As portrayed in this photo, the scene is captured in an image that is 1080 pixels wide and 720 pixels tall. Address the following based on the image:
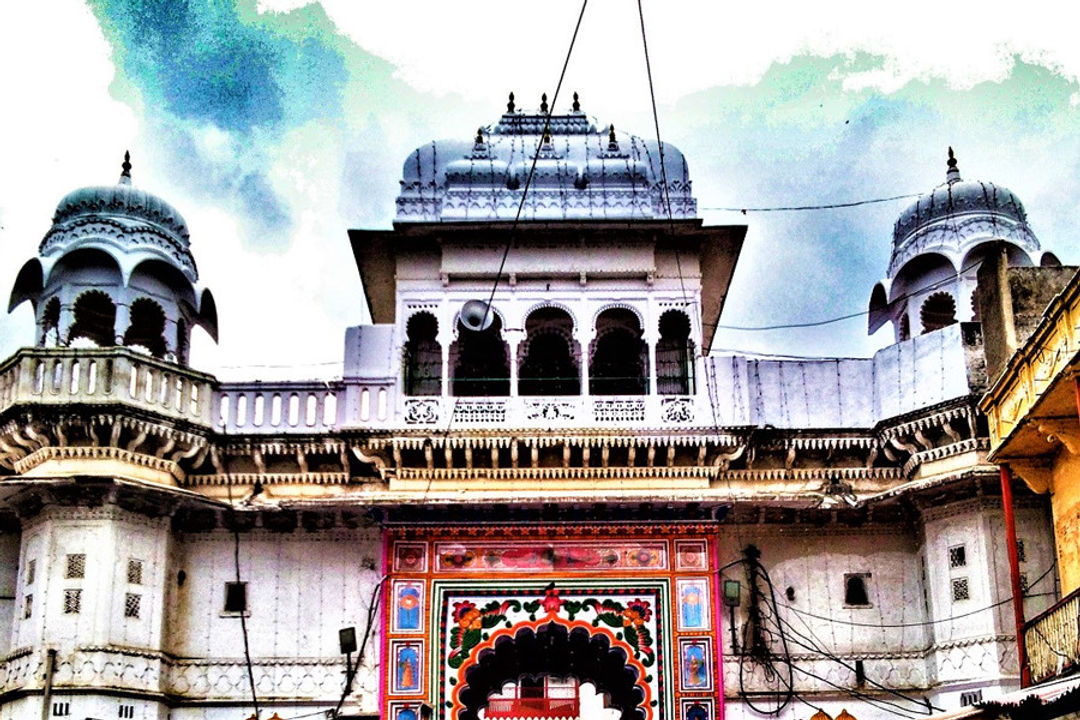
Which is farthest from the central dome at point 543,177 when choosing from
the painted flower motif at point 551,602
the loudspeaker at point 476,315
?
the painted flower motif at point 551,602

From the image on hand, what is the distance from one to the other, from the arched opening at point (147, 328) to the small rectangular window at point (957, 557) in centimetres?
775

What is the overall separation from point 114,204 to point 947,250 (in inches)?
326

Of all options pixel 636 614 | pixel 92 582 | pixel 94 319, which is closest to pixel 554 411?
pixel 636 614

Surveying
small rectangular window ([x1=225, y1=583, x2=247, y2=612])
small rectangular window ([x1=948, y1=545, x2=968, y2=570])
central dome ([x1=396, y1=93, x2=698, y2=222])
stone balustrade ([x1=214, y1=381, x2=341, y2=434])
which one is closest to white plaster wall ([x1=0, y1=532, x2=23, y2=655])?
small rectangular window ([x1=225, y1=583, x2=247, y2=612])

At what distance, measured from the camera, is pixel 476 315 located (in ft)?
47.0

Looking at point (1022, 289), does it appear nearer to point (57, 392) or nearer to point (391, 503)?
point (391, 503)

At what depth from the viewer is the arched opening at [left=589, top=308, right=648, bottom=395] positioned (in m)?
14.8

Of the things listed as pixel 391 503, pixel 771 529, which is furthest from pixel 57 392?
pixel 771 529

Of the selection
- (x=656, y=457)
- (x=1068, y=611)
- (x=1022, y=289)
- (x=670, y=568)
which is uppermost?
(x=1022, y=289)

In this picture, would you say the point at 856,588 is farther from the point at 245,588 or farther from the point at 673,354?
the point at 245,588

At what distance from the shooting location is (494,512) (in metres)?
13.2

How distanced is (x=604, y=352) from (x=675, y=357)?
0.75m

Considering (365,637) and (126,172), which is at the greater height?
(126,172)

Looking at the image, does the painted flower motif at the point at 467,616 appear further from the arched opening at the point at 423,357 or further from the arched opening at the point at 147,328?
the arched opening at the point at 147,328
